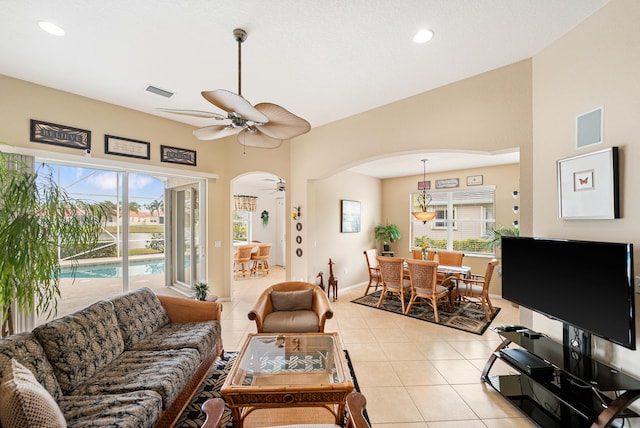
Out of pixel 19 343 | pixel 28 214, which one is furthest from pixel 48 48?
pixel 19 343

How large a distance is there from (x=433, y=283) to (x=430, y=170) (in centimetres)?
327

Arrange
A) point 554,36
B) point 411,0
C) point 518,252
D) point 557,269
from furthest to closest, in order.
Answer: point 518,252, point 554,36, point 557,269, point 411,0

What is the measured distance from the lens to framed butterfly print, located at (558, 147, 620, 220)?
1788mm

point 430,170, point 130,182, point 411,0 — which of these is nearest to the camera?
point 411,0

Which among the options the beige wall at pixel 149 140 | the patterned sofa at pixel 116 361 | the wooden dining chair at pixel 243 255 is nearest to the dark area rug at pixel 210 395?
the patterned sofa at pixel 116 361

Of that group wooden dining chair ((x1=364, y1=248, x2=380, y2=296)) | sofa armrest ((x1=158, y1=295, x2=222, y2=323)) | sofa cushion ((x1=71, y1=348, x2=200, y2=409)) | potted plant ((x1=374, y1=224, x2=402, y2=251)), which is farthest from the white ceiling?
potted plant ((x1=374, y1=224, x2=402, y2=251))

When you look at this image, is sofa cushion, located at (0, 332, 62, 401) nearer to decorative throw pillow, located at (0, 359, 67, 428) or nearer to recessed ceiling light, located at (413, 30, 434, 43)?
decorative throw pillow, located at (0, 359, 67, 428)

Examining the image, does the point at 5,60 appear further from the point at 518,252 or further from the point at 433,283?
the point at 433,283

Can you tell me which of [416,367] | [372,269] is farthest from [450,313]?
[416,367]

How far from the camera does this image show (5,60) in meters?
2.61

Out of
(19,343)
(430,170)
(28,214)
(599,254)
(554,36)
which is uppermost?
(554,36)

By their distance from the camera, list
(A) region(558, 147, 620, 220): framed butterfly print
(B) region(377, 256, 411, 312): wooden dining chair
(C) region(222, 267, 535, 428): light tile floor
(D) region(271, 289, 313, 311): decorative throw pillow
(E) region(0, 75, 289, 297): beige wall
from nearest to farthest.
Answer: (A) region(558, 147, 620, 220): framed butterfly print → (C) region(222, 267, 535, 428): light tile floor → (E) region(0, 75, 289, 297): beige wall → (D) region(271, 289, 313, 311): decorative throw pillow → (B) region(377, 256, 411, 312): wooden dining chair

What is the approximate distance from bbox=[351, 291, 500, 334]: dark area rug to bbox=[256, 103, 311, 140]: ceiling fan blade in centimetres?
355

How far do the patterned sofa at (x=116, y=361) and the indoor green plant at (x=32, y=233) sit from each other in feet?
1.37
